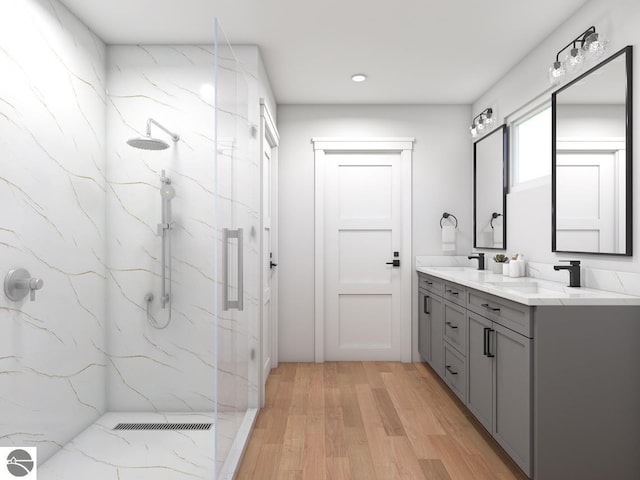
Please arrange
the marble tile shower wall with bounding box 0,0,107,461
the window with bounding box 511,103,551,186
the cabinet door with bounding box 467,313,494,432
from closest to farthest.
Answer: the marble tile shower wall with bounding box 0,0,107,461 → the cabinet door with bounding box 467,313,494,432 → the window with bounding box 511,103,551,186

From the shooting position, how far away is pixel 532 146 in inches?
124

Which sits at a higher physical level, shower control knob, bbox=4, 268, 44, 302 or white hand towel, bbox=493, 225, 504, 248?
white hand towel, bbox=493, 225, 504, 248

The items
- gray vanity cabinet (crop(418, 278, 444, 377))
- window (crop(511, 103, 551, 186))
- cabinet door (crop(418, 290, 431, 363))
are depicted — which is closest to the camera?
window (crop(511, 103, 551, 186))

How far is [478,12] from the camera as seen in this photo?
254 cm

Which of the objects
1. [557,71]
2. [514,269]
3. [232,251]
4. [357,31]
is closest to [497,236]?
[514,269]

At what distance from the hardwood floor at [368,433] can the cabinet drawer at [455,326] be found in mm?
452

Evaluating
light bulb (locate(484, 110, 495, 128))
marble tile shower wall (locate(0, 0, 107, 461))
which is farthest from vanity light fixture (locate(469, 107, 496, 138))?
marble tile shower wall (locate(0, 0, 107, 461))

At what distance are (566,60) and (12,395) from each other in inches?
130

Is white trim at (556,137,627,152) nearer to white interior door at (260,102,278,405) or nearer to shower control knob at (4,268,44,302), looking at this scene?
white interior door at (260,102,278,405)

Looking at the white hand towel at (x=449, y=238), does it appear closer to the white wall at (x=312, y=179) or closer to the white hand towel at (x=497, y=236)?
the white wall at (x=312, y=179)

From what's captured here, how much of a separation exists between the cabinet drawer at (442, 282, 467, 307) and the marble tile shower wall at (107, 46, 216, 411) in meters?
1.65

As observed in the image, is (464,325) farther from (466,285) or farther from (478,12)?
(478,12)

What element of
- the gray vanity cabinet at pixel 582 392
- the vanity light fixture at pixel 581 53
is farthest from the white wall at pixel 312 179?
the gray vanity cabinet at pixel 582 392

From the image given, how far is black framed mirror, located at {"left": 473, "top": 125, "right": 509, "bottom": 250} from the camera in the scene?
11.6ft
